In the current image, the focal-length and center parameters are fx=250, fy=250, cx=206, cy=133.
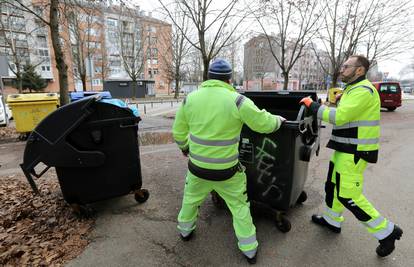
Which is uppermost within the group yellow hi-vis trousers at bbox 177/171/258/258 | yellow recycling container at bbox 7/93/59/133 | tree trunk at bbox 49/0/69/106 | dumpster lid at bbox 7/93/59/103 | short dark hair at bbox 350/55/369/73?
tree trunk at bbox 49/0/69/106

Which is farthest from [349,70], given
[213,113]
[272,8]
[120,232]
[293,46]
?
[293,46]

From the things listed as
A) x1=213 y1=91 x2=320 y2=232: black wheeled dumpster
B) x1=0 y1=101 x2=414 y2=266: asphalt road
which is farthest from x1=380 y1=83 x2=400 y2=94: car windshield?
x1=213 y1=91 x2=320 y2=232: black wheeled dumpster

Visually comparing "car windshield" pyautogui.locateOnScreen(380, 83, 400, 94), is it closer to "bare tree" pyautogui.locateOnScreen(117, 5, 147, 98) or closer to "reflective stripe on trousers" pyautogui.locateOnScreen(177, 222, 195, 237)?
"reflective stripe on trousers" pyautogui.locateOnScreen(177, 222, 195, 237)

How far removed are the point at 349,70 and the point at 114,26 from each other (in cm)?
3622

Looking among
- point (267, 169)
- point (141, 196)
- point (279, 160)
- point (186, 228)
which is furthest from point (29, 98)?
point (279, 160)

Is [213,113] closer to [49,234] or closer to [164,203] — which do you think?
[164,203]

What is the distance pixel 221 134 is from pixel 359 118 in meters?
1.28

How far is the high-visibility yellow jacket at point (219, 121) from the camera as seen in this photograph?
6.62 feet

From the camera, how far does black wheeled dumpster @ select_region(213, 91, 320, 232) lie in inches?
95.7

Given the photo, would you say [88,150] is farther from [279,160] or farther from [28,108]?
[28,108]

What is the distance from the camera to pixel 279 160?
2.51 metres

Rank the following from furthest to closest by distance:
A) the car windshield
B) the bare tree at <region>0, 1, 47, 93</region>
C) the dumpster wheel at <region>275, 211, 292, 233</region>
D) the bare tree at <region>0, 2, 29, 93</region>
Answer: the bare tree at <region>0, 2, 29, 93</region> → the bare tree at <region>0, 1, 47, 93</region> → the car windshield → the dumpster wheel at <region>275, 211, 292, 233</region>

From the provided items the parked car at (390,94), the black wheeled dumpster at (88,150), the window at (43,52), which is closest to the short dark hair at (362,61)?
the black wheeled dumpster at (88,150)

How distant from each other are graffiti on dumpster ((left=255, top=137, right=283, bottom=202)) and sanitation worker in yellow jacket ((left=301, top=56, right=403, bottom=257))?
54cm
